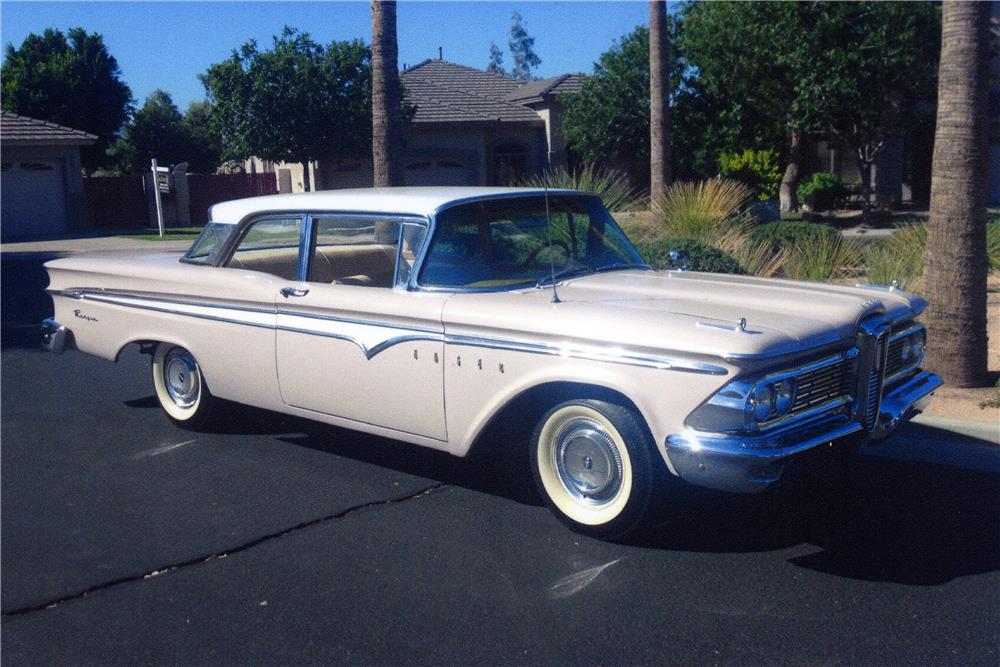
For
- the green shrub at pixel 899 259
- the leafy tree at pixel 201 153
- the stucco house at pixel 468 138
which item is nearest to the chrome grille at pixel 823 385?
the green shrub at pixel 899 259

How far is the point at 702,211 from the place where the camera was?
12586 millimetres

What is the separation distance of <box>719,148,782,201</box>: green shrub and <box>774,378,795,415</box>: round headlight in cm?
2540

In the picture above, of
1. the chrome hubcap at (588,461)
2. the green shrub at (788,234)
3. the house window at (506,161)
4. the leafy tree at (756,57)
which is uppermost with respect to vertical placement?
the leafy tree at (756,57)

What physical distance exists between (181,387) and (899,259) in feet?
24.5

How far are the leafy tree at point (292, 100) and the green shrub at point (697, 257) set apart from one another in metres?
20.5

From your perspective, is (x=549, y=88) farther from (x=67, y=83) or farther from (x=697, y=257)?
(x=697, y=257)

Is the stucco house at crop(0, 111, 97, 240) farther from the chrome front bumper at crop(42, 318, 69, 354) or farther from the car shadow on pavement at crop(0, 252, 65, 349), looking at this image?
the chrome front bumper at crop(42, 318, 69, 354)

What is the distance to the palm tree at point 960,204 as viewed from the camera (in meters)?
6.96

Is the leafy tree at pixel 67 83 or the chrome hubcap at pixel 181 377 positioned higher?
the leafy tree at pixel 67 83

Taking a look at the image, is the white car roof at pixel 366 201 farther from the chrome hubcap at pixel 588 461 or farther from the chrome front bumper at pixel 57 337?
the chrome front bumper at pixel 57 337

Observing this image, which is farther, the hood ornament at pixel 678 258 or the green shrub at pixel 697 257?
the green shrub at pixel 697 257

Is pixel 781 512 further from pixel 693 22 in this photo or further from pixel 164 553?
pixel 693 22

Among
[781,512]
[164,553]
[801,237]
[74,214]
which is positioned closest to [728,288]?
[781,512]

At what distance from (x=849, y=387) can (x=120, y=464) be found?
Result: 13.8 feet
